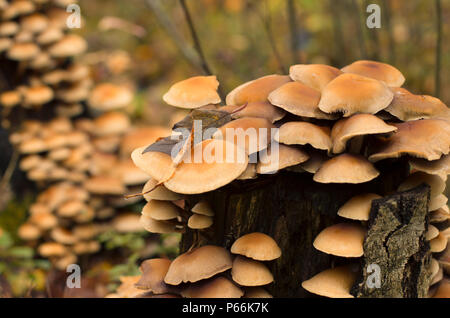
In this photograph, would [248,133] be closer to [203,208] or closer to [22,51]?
[203,208]

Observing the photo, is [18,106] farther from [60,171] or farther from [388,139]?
[388,139]

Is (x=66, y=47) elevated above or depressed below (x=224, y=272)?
above

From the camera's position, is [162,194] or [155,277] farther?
[155,277]

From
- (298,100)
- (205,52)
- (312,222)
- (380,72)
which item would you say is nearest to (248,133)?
(298,100)

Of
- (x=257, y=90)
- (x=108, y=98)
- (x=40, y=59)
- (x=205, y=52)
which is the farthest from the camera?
(x=205, y=52)

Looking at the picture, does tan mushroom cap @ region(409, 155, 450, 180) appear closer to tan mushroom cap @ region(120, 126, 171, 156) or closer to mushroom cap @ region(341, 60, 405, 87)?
mushroom cap @ region(341, 60, 405, 87)

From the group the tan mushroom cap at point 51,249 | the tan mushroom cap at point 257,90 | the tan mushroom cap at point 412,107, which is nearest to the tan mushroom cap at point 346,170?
the tan mushroom cap at point 412,107

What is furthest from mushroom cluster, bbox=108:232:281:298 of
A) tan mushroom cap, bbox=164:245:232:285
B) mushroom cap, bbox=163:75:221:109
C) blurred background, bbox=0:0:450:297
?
blurred background, bbox=0:0:450:297

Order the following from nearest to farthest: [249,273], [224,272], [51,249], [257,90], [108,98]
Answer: [249,273] < [224,272] < [257,90] < [51,249] < [108,98]
